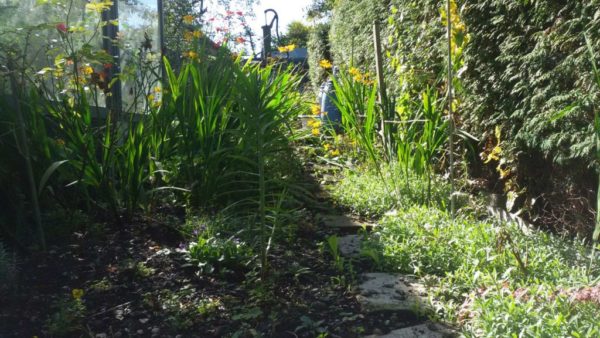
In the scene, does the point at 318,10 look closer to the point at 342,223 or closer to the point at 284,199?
the point at 342,223

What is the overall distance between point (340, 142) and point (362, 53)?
2297mm

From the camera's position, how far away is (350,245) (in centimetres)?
332

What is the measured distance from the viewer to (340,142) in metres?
5.67

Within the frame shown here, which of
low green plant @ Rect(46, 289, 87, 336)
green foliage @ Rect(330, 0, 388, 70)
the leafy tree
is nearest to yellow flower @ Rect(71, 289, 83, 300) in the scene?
low green plant @ Rect(46, 289, 87, 336)

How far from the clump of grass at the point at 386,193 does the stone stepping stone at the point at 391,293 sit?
1208 millimetres

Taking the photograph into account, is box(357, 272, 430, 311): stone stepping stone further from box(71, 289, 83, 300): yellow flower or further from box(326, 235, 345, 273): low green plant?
box(71, 289, 83, 300): yellow flower

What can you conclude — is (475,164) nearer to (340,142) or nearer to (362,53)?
(340,142)

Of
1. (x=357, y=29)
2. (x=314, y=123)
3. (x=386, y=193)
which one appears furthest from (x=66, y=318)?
(x=357, y=29)

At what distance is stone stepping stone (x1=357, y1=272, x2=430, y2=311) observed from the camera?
8.09ft

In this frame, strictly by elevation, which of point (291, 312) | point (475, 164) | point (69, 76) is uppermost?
point (69, 76)

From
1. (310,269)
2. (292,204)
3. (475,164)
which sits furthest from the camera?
(475,164)

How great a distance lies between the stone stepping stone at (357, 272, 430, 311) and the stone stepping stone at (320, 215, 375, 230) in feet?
2.97

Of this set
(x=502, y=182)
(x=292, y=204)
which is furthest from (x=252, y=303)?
(x=502, y=182)

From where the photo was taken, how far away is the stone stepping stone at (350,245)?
3184 millimetres
